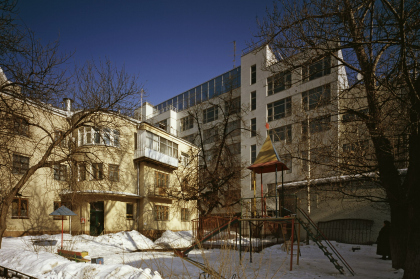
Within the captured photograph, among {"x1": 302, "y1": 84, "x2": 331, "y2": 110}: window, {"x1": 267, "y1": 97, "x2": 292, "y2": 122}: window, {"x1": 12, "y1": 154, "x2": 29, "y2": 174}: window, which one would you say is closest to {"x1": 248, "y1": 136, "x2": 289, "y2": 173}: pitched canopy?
{"x1": 302, "y1": 84, "x2": 331, "y2": 110}: window

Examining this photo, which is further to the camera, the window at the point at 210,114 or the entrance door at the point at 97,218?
the window at the point at 210,114

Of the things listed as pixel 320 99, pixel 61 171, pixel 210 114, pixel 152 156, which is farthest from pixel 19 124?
pixel 210 114

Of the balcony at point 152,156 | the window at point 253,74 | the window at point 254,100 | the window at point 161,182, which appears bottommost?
the window at point 161,182

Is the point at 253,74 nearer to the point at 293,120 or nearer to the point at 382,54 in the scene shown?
the point at 293,120

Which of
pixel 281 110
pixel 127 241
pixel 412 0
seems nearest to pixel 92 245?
pixel 127 241

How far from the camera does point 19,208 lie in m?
23.0

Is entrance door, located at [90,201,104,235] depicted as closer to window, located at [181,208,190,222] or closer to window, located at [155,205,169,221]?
window, located at [155,205,169,221]

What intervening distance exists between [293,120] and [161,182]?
19489mm

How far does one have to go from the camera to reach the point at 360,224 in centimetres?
2330

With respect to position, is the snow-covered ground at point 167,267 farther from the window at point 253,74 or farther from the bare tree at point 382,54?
the window at point 253,74

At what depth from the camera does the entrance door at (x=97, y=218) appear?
1048 inches

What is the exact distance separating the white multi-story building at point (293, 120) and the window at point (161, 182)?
19.8 ft

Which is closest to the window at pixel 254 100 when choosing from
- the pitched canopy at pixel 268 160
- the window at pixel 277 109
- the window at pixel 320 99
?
the window at pixel 277 109

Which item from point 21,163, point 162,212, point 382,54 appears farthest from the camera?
point 162,212
